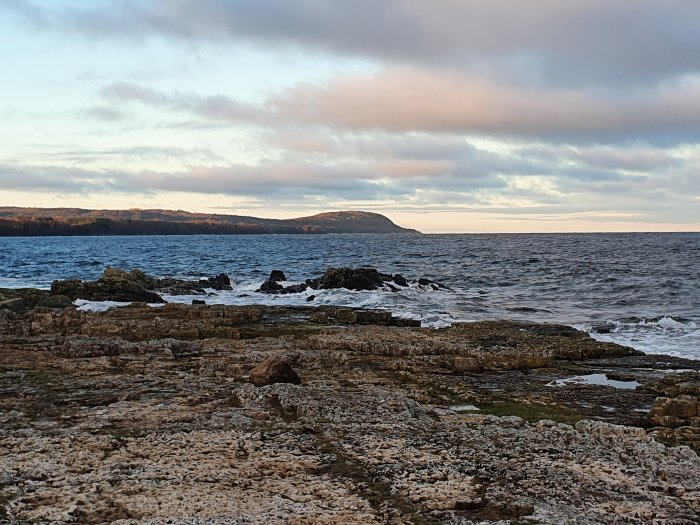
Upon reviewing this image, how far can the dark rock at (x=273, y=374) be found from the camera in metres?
14.9

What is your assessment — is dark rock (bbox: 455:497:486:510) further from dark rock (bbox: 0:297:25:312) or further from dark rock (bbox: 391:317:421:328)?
dark rock (bbox: 0:297:25:312)

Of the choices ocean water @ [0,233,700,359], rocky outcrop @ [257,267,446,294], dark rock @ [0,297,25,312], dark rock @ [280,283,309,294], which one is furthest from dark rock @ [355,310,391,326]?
dark rock @ [280,283,309,294]

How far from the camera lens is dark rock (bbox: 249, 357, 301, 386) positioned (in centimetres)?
1494

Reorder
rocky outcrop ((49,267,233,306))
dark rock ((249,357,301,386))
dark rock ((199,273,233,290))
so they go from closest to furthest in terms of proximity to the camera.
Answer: dark rock ((249,357,301,386)) < rocky outcrop ((49,267,233,306)) < dark rock ((199,273,233,290))

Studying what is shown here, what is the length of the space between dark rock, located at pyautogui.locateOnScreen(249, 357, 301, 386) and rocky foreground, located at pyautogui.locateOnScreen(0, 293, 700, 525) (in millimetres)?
50

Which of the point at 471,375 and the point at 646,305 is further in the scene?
the point at 646,305

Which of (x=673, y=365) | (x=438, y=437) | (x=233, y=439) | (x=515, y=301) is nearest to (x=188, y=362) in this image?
(x=233, y=439)

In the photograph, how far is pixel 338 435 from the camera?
1112cm

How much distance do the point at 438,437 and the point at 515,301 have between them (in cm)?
3569

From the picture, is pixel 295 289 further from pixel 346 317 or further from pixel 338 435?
pixel 338 435

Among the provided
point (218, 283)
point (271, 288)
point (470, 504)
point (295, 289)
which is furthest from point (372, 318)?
point (218, 283)

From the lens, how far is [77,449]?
1008 centimetres

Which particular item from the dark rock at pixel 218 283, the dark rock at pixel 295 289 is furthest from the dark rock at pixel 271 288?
the dark rock at pixel 218 283

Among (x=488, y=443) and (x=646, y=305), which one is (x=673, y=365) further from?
(x=646, y=305)
